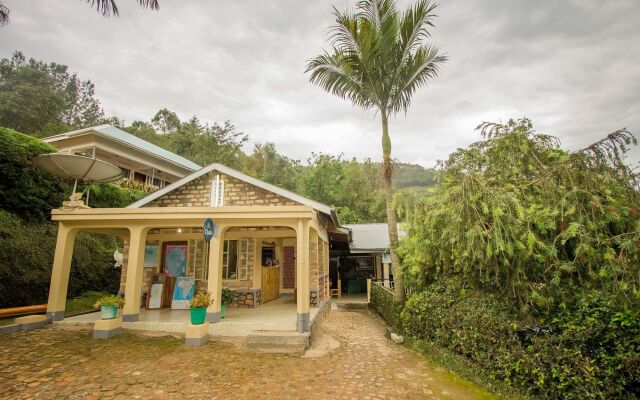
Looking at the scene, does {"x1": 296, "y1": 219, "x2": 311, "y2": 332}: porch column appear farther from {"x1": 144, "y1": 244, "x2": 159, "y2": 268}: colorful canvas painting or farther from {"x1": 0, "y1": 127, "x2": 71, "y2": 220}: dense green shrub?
{"x1": 0, "y1": 127, "x2": 71, "y2": 220}: dense green shrub

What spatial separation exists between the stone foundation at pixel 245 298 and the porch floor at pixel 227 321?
679mm

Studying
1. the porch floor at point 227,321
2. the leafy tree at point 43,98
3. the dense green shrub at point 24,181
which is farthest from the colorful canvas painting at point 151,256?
the leafy tree at point 43,98

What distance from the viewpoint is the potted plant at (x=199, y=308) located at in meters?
6.33

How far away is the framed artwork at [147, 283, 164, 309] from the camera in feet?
30.0

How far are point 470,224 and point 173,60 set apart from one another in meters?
14.1

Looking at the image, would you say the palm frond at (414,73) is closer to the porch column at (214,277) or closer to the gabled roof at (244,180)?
the gabled roof at (244,180)

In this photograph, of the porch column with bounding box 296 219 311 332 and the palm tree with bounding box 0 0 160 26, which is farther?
the porch column with bounding box 296 219 311 332

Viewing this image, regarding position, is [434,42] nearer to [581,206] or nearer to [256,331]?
[581,206]

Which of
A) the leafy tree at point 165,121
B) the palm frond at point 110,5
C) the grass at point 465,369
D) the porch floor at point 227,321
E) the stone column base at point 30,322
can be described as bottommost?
the grass at point 465,369

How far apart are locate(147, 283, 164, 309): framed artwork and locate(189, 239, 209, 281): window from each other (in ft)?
3.39

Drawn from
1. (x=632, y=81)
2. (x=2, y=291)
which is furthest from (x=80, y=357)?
(x=632, y=81)

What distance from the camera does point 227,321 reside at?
23.1ft

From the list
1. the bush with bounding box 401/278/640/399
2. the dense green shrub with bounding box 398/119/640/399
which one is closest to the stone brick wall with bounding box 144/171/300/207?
the dense green shrub with bounding box 398/119/640/399

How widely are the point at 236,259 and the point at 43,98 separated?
27397 mm
